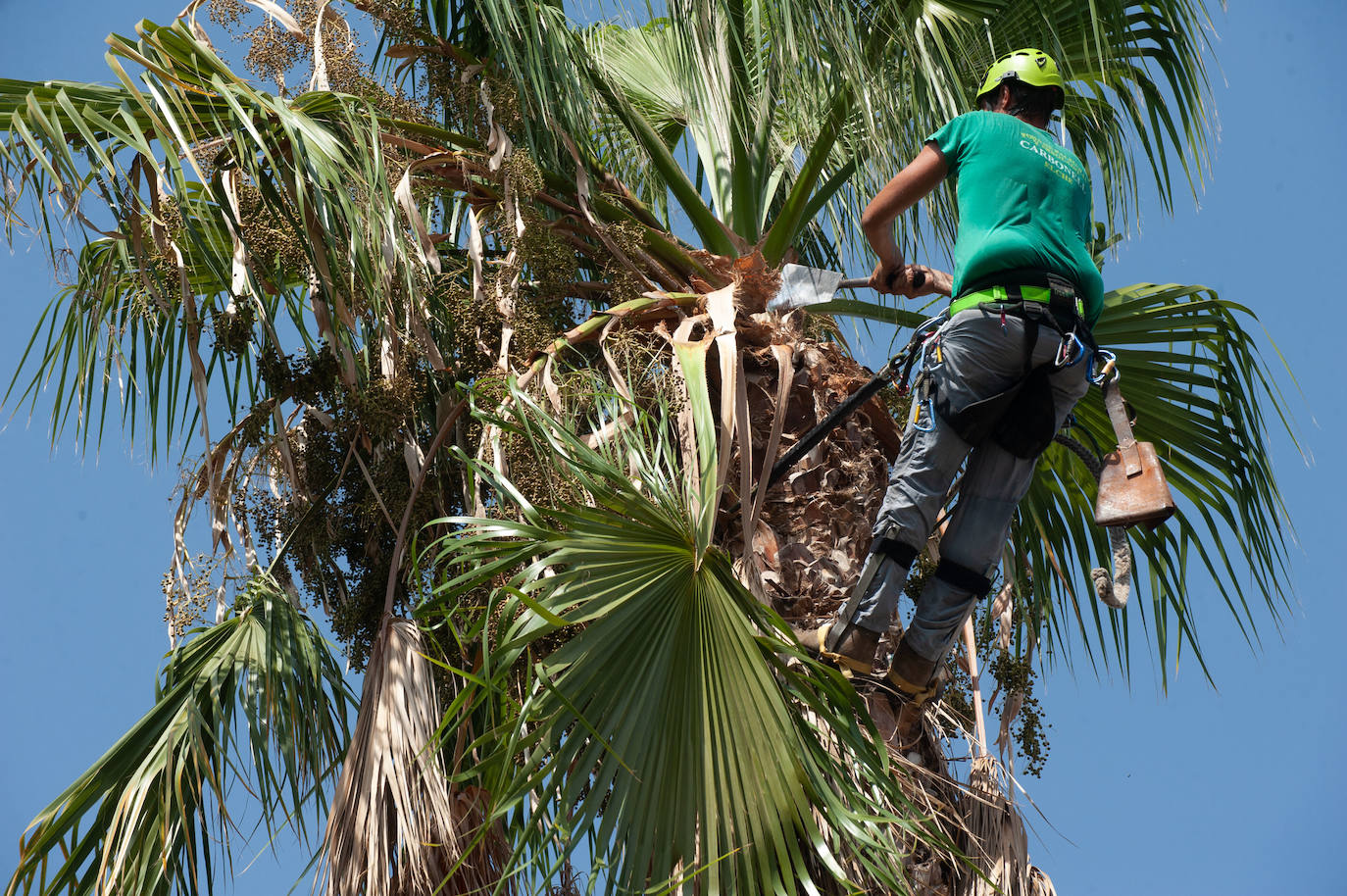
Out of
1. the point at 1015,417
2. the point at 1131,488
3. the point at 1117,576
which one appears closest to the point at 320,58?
the point at 1015,417

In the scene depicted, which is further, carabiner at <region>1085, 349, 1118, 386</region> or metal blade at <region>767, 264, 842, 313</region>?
metal blade at <region>767, 264, 842, 313</region>

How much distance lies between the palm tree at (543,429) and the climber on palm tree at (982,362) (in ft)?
1.41

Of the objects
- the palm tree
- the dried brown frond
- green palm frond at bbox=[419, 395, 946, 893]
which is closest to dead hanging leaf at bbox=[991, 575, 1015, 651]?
the palm tree

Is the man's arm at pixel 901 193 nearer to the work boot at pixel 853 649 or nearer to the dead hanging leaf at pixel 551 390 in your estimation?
the dead hanging leaf at pixel 551 390

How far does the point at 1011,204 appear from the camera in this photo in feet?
16.4

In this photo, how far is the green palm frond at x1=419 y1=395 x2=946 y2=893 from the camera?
4480 millimetres

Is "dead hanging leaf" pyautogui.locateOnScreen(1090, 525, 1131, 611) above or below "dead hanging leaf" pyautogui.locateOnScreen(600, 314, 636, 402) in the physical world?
below

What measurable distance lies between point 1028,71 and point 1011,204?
586 millimetres

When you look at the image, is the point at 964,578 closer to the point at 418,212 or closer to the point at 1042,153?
the point at 1042,153

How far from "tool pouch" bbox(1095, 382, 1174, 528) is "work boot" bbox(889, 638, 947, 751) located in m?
0.79

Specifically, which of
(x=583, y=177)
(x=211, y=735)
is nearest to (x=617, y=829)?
(x=211, y=735)

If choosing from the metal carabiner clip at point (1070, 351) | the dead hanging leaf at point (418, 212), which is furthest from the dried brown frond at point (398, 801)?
the metal carabiner clip at point (1070, 351)

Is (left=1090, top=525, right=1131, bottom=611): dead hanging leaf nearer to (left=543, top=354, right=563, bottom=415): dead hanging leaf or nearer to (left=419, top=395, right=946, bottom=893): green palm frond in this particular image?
(left=419, top=395, right=946, bottom=893): green palm frond

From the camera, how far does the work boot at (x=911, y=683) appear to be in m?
5.24
